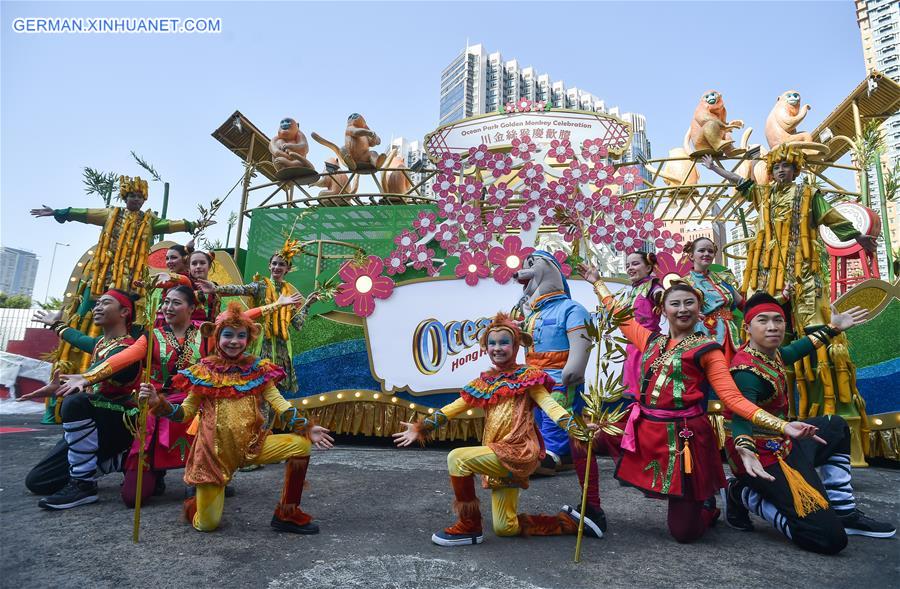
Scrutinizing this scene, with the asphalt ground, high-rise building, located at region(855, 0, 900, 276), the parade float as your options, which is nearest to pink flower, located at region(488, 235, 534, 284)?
the parade float

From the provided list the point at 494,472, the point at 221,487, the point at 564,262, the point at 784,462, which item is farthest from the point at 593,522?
the point at 564,262

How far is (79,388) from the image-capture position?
241 cm

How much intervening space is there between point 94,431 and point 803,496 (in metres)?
3.55

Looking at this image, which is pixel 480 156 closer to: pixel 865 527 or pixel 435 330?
pixel 435 330

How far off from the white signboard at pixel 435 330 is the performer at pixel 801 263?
1.39 metres

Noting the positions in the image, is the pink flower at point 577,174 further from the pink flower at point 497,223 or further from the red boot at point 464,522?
the red boot at point 464,522

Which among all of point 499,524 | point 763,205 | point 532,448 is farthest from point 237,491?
point 763,205

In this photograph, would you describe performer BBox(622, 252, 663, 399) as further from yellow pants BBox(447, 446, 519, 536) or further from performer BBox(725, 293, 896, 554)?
yellow pants BBox(447, 446, 519, 536)

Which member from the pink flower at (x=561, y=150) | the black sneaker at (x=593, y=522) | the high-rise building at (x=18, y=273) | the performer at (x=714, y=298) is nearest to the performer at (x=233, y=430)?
the black sneaker at (x=593, y=522)

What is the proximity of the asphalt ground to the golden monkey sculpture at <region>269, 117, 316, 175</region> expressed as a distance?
184 inches

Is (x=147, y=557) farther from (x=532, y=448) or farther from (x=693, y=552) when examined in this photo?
(x=693, y=552)

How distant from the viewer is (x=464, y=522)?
2.33m

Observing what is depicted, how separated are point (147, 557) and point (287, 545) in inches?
20.9

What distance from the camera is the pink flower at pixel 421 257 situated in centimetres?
555
